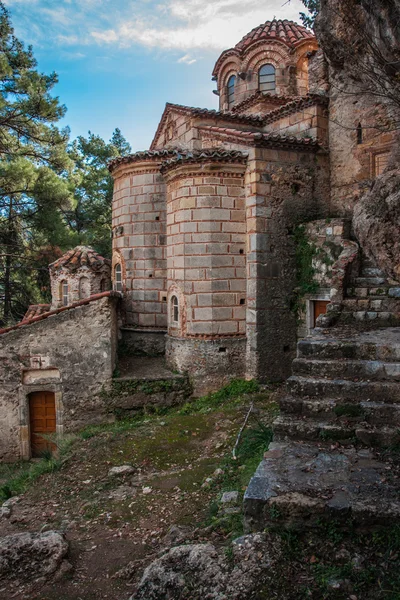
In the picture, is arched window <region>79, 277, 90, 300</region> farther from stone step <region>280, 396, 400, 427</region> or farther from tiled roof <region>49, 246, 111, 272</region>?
stone step <region>280, 396, 400, 427</region>

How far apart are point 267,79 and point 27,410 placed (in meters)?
A: 13.3

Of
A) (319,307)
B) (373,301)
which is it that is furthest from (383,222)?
(319,307)

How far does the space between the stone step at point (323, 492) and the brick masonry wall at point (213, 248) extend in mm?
7146

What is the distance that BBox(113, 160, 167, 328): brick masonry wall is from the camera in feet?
42.9

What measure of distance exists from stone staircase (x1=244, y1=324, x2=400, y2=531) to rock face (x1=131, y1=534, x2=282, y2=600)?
9.2 inches

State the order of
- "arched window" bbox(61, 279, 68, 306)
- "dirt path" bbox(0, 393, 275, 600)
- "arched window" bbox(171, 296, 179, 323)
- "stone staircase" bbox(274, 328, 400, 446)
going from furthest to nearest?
"arched window" bbox(61, 279, 68, 306) < "arched window" bbox(171, 296, 179, 323) < "stone staircase" bbox(274, 328, 400, 446) < "dirt path" bbox(0, 393, 275, 600)

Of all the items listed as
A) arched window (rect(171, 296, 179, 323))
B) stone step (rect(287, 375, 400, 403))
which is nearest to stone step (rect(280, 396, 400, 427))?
stone step (rect(287, 375, 400, 403))

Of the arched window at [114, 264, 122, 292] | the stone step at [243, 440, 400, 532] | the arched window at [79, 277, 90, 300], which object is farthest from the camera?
the arched window at [79, 277, 90, 300]

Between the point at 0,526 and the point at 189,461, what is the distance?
9.34 ft

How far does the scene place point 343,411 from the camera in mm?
4504

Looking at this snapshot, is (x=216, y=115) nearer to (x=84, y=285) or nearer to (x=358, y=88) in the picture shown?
(x=358, y=88)

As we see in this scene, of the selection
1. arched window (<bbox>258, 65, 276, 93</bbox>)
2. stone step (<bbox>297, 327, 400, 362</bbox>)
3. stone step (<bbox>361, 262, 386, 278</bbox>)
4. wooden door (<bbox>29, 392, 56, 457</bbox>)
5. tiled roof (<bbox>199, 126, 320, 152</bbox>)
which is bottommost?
wooden door (<bbox>29, 392, 56, 457</bbox>)

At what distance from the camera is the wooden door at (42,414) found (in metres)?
11.4

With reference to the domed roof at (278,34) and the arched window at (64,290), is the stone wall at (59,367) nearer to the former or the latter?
the arched window at (64,290)
